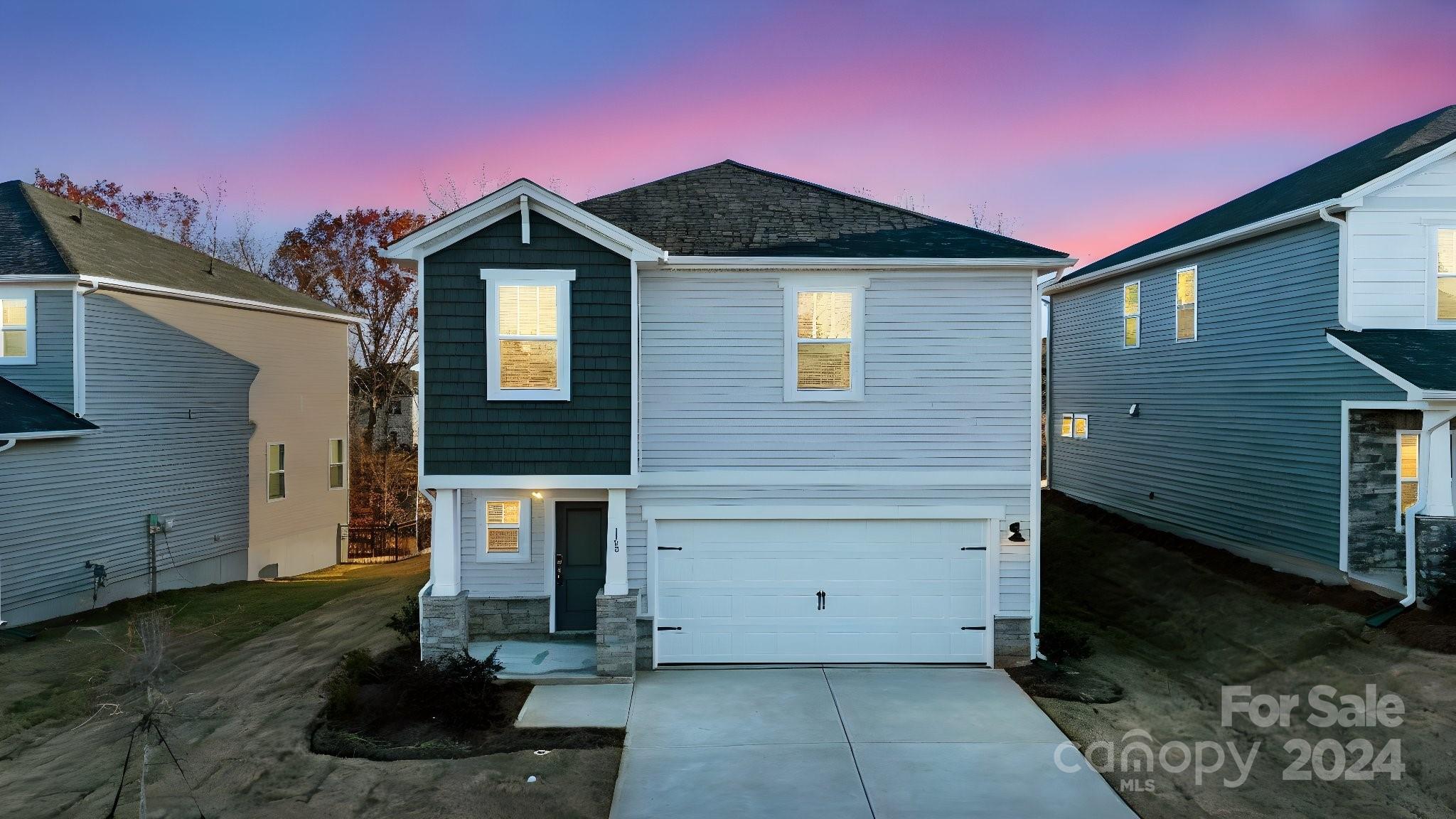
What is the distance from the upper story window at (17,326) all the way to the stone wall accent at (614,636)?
12.2 meters

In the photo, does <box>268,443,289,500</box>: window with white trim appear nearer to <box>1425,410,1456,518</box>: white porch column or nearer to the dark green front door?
the dark green front door

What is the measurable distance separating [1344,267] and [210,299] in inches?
836

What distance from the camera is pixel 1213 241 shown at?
14453 mm

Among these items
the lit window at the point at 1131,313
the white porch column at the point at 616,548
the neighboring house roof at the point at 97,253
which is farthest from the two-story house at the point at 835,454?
the neighboring house roof at the point at 97,253

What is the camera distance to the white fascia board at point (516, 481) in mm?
9672

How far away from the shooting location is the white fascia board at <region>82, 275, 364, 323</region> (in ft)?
47.3

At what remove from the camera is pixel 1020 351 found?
411 inches

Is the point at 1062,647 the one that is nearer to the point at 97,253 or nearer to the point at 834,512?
the point at 834,512

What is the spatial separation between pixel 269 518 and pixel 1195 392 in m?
20.8

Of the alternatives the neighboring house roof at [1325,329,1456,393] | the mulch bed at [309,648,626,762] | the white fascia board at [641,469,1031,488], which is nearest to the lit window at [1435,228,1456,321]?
the neighboring house roof at [1325,329,1456,393]

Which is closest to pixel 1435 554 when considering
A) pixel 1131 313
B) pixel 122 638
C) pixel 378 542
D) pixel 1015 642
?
pixel 1015 642

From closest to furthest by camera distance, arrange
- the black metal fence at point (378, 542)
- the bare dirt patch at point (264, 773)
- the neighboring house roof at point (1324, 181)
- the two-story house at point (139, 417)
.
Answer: the bare dirt patch at point (264, 773) < the neighboring house roof at point (1324, 181) < the two-story house at point (139, 417) < the black metal fence at point (378, 542)

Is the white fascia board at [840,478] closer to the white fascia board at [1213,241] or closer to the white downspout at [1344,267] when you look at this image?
the white fascia board at [1213,241]

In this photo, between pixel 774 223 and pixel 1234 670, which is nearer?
pixel 1234 670
